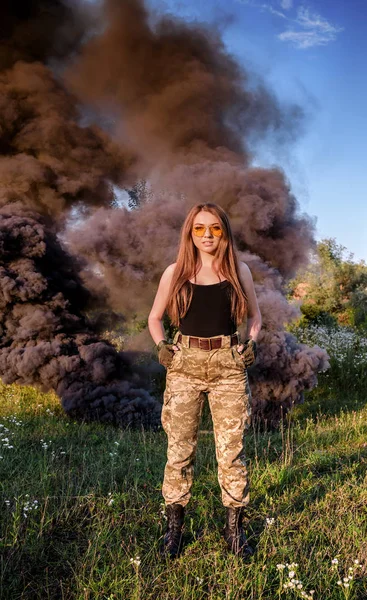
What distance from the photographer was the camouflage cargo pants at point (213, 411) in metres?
3.65

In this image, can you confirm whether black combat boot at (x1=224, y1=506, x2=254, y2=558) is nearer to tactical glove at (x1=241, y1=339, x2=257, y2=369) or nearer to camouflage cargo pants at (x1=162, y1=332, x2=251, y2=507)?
camouflage cargo pants at (x1=162, y1=332, x2=251, y2=507)

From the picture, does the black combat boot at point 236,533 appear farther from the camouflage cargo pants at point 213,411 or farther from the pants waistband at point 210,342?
the pants waistband at point 210,342

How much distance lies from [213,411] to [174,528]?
2.97 feet

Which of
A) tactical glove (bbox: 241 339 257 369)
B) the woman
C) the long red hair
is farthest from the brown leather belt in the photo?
the long red hair

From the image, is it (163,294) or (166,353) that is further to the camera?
(163,294)

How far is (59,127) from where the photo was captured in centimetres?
1042

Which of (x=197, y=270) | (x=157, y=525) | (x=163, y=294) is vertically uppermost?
(x=197, y=270)

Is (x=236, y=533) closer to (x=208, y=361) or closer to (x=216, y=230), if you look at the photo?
(x=208, y=361)

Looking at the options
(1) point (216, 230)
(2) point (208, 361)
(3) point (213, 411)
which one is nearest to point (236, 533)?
(3) point (213, 411)

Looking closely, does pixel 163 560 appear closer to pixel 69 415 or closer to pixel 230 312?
pixel 230 312

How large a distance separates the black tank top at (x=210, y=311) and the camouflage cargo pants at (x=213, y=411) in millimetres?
94

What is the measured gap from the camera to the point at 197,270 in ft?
12.6

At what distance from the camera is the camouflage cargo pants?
3646mm

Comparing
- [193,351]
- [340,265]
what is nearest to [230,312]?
[193,351]
